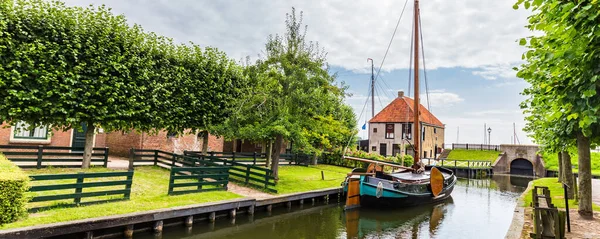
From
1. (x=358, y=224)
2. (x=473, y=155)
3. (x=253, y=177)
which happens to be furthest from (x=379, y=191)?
(x=473, y=155)

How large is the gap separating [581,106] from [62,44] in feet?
55.1

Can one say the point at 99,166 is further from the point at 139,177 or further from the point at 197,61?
the point at 197,61

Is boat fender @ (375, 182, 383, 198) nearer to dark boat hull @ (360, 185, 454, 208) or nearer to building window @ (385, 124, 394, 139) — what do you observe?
dark boat hull @ (360, 185, 454, 208)

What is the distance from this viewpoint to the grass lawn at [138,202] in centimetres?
766

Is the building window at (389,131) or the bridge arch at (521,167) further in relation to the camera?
the building window at (389,131)

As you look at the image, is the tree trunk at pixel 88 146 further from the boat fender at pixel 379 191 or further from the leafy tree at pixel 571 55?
the leafy tree at pixel 571 55

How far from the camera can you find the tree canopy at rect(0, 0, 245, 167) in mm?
11906

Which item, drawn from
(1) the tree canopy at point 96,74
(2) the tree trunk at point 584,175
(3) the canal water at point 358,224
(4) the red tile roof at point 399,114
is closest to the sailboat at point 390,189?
(3) the canal water at point 358,224

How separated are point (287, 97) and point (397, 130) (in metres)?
30.5

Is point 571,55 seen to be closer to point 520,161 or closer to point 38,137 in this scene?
point 38,137

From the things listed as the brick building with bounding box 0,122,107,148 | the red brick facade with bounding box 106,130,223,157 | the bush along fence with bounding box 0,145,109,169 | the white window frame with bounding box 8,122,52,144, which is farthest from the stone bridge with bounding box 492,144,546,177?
the white window frame with bounding box 8,122,52,144

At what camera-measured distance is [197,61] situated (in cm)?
1733

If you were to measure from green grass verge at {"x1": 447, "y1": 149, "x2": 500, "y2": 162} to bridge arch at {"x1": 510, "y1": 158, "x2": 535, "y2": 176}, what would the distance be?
105 inches

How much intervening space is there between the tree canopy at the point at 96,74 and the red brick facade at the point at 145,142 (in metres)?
6.13
